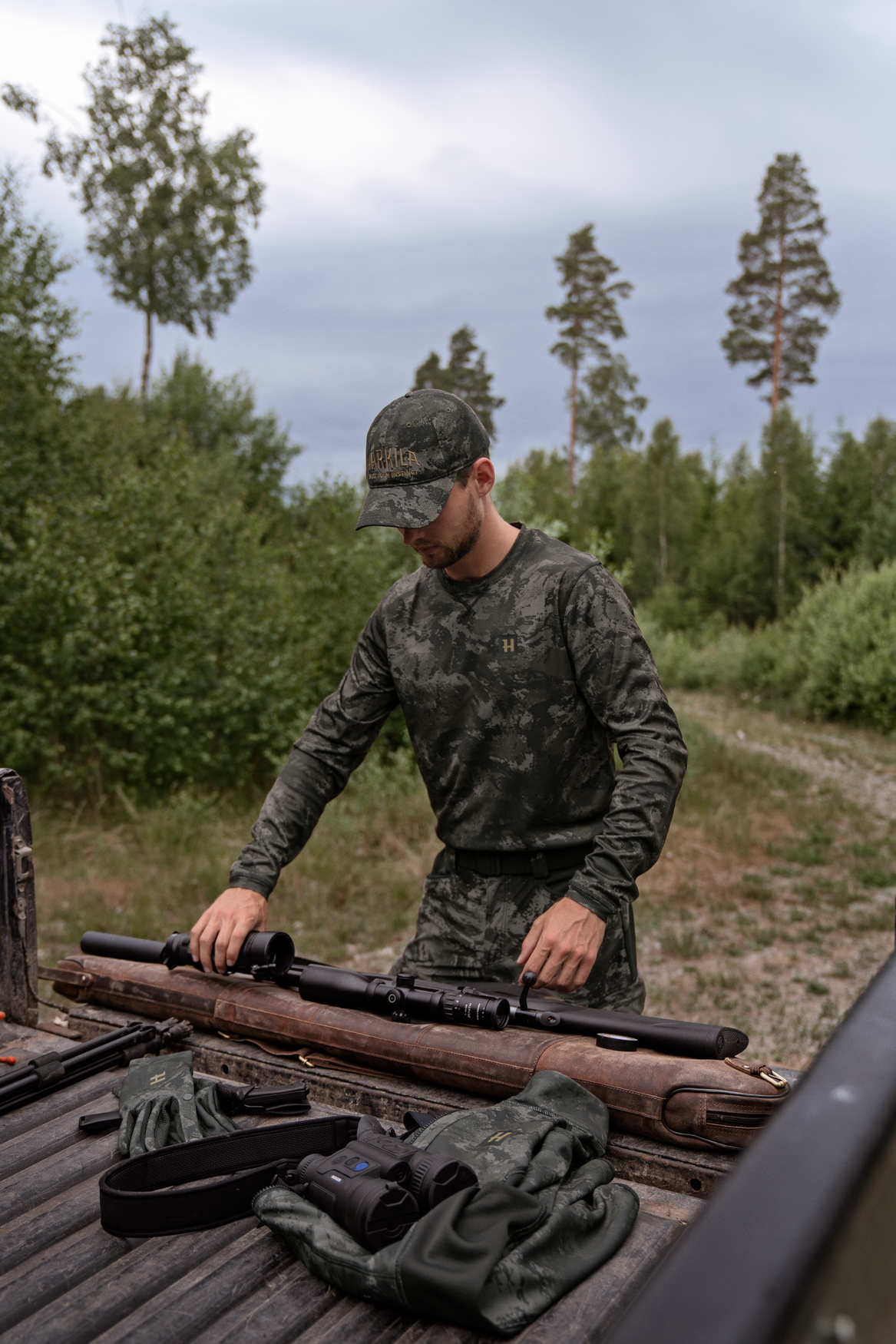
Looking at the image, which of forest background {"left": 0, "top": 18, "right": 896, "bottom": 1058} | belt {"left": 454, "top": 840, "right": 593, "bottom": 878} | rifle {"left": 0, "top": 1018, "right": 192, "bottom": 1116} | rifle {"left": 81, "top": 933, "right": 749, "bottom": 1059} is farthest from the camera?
forest background {"left": 0, "top": 18, "right": 896, "bottom": 1058}

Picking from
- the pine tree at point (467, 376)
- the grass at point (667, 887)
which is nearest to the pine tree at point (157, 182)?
the pine tree at point (467, 376)

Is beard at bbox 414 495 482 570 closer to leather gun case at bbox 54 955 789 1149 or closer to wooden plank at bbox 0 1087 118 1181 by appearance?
leather gun case at bbox 54 955 789 1149

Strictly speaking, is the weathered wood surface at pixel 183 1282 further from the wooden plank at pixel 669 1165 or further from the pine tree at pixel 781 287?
the pine tree at pixel 781 287

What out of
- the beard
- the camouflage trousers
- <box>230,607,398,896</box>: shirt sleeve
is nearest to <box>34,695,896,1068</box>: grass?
the camouflage trousers

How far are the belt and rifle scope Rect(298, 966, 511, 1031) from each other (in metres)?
0.62

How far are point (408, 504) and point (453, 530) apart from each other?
0.60ft

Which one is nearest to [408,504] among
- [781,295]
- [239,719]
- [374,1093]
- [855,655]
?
[374,1093]

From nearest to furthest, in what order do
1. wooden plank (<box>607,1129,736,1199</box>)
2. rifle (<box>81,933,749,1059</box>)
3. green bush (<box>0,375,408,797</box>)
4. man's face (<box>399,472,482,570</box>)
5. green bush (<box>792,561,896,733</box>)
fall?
1. wooden plank (<box>607,1129,736,1199</box>)
2. rifle (<box>81,933,749,1059</box>)
3. man's face (<box>399,472,482,570</box>)
4. green bush (<box>0,375,408,797</box>)
5. green bush (<box>792,561,896,733</box>)

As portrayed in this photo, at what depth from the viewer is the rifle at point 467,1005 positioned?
2.30m

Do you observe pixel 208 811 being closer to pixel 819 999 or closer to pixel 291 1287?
pixel 819 999

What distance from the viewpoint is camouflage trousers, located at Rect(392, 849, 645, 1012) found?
317 centimetres

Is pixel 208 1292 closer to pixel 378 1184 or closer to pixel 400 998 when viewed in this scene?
pixel 378 1184

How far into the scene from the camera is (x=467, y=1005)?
253 cm

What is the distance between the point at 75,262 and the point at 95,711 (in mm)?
9573
